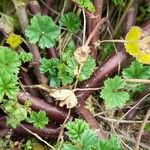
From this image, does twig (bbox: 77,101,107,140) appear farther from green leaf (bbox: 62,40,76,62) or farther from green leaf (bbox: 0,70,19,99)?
green leaf (bbox: 0,70,19,99)

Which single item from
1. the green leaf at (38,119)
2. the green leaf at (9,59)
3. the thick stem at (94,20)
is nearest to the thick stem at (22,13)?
the green leaf at (9,59)

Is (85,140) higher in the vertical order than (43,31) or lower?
lower

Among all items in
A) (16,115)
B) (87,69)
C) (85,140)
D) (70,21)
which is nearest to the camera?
(85,140)

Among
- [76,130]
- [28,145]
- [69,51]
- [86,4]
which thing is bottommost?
[28,145]

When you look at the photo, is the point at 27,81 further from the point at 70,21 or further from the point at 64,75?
the point at 70,21

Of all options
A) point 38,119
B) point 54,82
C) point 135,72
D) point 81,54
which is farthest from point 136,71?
point 38,119

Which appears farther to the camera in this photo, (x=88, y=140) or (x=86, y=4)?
(x=86, y=4)
